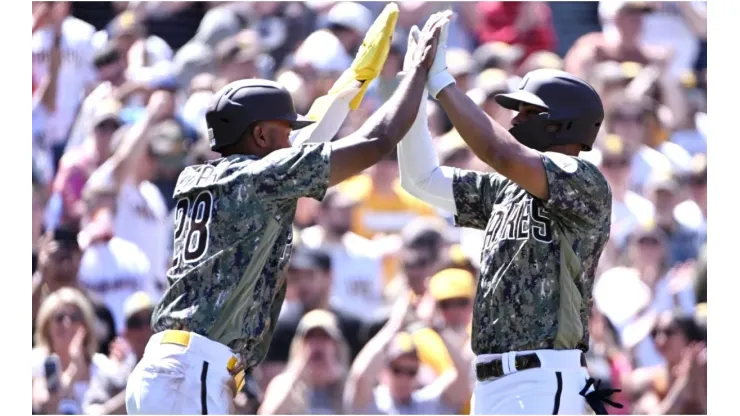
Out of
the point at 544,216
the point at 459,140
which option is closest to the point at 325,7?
the point at 459,140

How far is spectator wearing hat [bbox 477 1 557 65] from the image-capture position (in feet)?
28.9

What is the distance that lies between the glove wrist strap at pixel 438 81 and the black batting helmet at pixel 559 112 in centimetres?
32

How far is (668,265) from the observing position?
7.85 m

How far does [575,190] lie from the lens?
4934 mm

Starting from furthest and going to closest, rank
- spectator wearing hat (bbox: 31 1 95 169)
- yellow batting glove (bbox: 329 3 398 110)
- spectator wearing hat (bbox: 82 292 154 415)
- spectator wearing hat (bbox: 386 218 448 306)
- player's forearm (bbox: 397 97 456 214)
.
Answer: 1. spectator wearing hat (bbox: 31 1 95 169)
2. spectator wearing hat (bbox: 386 218 448 306)
3. spectator wearing hat (bbox: 82 292 154 415)
4. player's forearm (bbox: 397 97 456 214)
5. yellow batting glove (bbox: 329 3 398 110)

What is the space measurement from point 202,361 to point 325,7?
471cm

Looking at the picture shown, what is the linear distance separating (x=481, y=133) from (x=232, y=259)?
42.2 inches

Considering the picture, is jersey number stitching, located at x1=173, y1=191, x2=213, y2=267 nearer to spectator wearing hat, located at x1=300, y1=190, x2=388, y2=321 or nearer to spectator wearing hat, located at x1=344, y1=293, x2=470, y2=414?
spectator wearing hat, located at x1=344, y1=293, x2=470, y2=414

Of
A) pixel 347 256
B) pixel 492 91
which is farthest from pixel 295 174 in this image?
pixel 492 91

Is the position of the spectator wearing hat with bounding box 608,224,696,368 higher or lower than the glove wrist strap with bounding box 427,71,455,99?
lower

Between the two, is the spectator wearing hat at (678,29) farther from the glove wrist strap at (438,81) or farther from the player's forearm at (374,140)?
the player's forearm at (374,140)

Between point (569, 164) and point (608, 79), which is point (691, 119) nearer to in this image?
point (608, 79)

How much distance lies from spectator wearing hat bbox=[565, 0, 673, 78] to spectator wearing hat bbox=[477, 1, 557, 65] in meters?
0.23

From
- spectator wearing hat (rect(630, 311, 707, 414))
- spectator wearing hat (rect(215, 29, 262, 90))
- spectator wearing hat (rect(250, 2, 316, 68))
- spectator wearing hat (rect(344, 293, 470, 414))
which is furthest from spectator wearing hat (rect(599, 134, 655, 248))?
spectator wearing hat (rect(215, 29, 262, 90))
